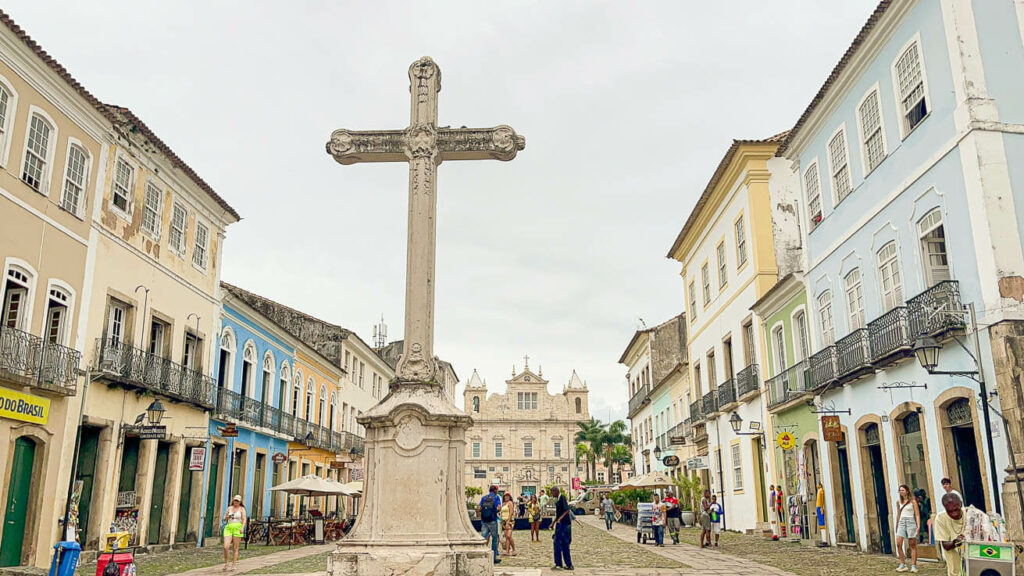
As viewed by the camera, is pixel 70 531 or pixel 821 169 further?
pixel 821 169

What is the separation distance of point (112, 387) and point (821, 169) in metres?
16.3

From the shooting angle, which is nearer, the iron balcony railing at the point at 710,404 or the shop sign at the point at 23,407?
the shop sign at the point at 23,407

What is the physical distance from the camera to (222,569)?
15.3 meters

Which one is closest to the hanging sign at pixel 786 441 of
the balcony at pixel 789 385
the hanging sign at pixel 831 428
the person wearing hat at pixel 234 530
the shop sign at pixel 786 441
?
the shop sign at pixel 786 441

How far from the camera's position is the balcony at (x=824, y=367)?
16.8m

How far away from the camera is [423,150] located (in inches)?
398

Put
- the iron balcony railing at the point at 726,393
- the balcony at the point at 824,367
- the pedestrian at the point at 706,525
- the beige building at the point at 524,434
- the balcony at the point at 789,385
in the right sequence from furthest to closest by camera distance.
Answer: the beige building at the point at 524,434, the iron balcony railing at the point at 726,393, the pedestrian at the point at 706,525, the balcony at the point at 789,385, the balcony at the point at 824,367

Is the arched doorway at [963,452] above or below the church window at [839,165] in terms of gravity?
below

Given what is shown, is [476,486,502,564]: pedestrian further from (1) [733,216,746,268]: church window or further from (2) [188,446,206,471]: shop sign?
(1) [733,216,746,268]: church window

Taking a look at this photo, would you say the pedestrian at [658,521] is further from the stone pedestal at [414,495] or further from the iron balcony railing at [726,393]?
the stone pedestal at [414,495]

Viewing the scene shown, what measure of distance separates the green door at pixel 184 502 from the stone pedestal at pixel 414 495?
14550mm

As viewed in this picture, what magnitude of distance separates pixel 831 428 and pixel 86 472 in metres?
15.6

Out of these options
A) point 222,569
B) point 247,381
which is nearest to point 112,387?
point 222,569

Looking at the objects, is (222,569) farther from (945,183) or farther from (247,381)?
(945,183)
